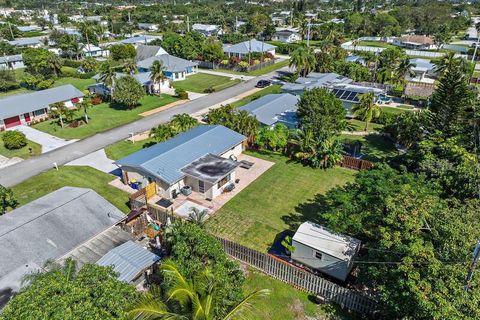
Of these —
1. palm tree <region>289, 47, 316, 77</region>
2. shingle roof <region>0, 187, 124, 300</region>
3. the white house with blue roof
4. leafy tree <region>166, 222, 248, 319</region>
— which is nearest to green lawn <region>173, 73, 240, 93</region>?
palm tree <region>289, 47, 316, 77</region>

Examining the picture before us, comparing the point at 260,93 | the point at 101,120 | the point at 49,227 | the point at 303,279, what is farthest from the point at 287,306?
the point at 260,93

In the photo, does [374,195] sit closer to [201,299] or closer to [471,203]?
[471,203]

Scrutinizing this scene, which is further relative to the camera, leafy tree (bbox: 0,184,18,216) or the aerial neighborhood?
leafy tree (bbox: 0,184,18,216)

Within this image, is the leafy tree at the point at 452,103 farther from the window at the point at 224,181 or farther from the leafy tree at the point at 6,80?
the leafy tree at the point at 6,80

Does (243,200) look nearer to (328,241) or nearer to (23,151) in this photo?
(328,241)

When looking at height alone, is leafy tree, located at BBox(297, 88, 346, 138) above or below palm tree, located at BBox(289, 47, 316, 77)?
below

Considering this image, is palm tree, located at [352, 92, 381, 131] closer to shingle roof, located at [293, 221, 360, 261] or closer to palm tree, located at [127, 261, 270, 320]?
shingle roof, located at [293, 221, 360, 261]
